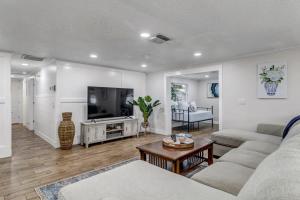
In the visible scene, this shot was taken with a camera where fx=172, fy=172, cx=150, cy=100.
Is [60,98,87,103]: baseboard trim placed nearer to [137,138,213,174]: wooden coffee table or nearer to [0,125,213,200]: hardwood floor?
[0,125,213,200]: hardwood floor

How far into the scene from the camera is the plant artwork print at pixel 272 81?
11.3ft

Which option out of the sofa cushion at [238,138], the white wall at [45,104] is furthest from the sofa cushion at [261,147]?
the white wall at [45,104]

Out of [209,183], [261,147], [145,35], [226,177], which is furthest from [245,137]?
[145,35]

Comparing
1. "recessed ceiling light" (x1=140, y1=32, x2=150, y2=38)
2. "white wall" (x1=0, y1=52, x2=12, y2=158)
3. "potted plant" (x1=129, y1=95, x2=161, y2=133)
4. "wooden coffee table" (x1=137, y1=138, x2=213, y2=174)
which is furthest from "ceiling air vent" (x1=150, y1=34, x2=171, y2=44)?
"white wall" (x1=0, y1=52, x2=12, y2=158)

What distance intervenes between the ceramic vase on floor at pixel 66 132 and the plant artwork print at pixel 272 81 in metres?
4.36

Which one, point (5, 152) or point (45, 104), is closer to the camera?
point (5, 152)

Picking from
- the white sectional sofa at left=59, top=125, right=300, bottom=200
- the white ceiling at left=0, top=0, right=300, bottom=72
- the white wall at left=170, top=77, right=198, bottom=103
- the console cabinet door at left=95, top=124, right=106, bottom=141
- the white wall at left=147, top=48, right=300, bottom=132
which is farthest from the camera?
the white wall at left=170, top=77, right=198, bottom=103

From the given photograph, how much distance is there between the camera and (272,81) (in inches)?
141

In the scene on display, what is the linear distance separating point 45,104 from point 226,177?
5.04 m

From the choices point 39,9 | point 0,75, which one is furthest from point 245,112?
point 0,75

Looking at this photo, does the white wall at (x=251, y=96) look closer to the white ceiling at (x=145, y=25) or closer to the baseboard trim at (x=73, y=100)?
the white ceiling at (x=145, y=25)

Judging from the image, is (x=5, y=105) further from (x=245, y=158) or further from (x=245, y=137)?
(x=245, y=137)

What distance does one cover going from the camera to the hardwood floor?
7.85 feet

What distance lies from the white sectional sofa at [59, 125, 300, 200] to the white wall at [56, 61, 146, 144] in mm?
3225
